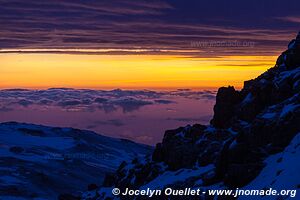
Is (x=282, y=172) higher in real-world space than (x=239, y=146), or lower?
lower

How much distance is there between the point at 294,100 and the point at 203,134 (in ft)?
72.1

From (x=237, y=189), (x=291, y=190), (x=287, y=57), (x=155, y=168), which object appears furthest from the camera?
(x=155, y=168)

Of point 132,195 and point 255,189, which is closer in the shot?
point 255,189

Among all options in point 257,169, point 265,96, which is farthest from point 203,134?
point 257,169

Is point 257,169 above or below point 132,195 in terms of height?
above

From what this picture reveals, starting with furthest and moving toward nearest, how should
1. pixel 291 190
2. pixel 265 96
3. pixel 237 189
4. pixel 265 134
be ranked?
pixel 265 96
pixel 265 134
pixel 237 189
pixel 291 190

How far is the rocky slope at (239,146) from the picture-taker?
50.5 meters

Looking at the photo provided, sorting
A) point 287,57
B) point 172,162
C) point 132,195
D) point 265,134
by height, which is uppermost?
point 287,57

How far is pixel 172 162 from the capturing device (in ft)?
253

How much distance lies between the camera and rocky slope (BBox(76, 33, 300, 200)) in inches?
1987

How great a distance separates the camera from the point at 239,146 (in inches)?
2211

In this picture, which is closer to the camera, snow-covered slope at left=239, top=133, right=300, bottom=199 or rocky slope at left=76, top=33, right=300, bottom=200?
snow-covered slope at left=239, top=133, right=300, bottom=199

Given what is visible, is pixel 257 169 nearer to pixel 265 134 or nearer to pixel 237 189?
pixel 237 189

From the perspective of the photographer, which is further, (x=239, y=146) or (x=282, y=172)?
(x=239, y=146)
